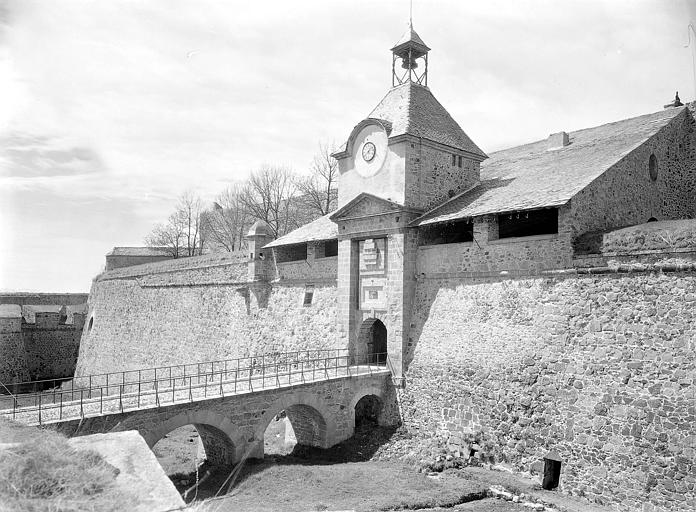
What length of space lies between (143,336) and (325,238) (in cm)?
1733

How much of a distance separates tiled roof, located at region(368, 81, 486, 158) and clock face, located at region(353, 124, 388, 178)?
0.54 metres

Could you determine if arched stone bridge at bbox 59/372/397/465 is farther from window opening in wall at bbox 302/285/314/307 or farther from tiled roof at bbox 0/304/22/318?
tiled roof at bbox 0/304/22/318

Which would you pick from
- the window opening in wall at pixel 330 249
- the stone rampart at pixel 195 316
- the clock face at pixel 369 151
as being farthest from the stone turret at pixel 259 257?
the clock face at pixel 369 151

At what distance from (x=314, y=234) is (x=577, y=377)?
1188 cm

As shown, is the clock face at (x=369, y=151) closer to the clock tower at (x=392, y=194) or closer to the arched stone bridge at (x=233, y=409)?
the clock tower at (x=392, y=194)

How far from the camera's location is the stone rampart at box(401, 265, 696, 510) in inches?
450

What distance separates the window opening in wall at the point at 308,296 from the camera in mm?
21969

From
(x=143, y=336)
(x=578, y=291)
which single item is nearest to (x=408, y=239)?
(x=578, y=291)

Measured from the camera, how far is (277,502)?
39.4 ft

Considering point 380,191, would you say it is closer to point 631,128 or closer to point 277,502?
point 631,128

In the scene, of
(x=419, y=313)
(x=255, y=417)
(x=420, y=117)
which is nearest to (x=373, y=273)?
(x=419, y=313)

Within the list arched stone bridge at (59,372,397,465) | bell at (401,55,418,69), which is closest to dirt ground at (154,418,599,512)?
arched stone bridge at (59,372,397,465)

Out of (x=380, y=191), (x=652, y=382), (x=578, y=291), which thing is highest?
(x=380, y=191)

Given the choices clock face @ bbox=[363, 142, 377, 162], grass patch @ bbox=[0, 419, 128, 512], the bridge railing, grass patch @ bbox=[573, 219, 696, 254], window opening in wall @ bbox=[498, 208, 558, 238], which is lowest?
the bridge railing
